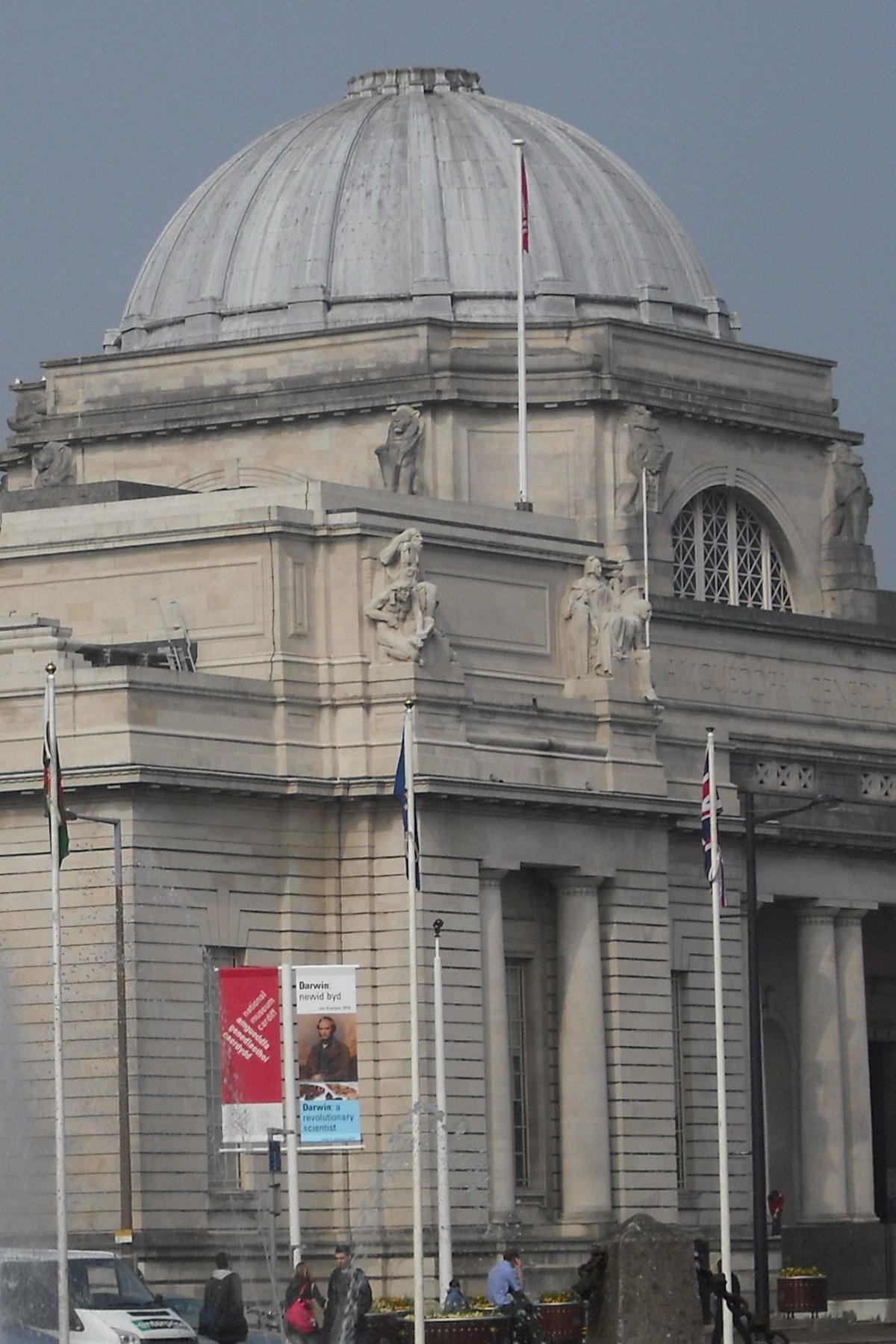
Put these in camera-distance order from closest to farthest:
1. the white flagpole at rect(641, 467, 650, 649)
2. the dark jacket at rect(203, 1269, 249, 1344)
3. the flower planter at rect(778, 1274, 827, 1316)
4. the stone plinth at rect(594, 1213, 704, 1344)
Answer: the stone plinth at rect(594, 1213, 704, 1344), the dark jacket at rect(203, 1269, 249, 1344), the flower planter at rect(778, 1274, 827, 1316), the white flagpole at rect(641, 467, 650, 649)

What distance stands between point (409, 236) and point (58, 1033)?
39.8 m

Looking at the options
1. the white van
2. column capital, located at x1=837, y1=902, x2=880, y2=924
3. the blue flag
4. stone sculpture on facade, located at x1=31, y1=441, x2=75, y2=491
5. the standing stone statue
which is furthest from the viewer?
stone sculpture on facade, located at x1=31, y1=441, x2=75, y2=491

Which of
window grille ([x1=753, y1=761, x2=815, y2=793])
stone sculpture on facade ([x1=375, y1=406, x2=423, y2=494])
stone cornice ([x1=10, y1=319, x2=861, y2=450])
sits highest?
stone cornice ([x1=10, y1=319, x2=861, y2=450])

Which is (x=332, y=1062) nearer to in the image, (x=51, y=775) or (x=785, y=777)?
(x=51, y=775)

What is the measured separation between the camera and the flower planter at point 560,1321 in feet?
233

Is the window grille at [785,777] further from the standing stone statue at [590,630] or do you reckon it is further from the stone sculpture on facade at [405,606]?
the stone sculpture on facade at [405,606]

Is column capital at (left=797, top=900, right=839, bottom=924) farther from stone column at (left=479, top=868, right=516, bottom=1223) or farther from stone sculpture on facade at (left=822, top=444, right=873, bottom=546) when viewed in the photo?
stone column at (left=479, top=868, right=516, bottom=1223)

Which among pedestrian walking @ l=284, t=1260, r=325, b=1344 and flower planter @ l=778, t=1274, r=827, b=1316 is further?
flower planter @ l=778, t=1274, r=827, b=1316

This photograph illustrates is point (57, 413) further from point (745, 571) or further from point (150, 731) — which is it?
point (150, 731)

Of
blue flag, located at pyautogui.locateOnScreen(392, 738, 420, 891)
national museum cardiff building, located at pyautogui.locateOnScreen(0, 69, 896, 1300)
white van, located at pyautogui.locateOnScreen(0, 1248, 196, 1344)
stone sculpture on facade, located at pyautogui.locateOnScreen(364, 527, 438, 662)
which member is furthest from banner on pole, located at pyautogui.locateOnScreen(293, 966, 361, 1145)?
stone sculpture on facade, located at pyautogui.locateOnScreen(364, 527, 438, 662)

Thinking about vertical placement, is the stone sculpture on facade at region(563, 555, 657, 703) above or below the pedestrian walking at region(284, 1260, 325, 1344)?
above

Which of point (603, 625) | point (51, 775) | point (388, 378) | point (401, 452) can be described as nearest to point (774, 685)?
point (603, 625)

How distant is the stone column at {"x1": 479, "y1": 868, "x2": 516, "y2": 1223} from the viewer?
277 ft

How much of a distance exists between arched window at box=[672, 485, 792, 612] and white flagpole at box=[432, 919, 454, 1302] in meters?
22.3
